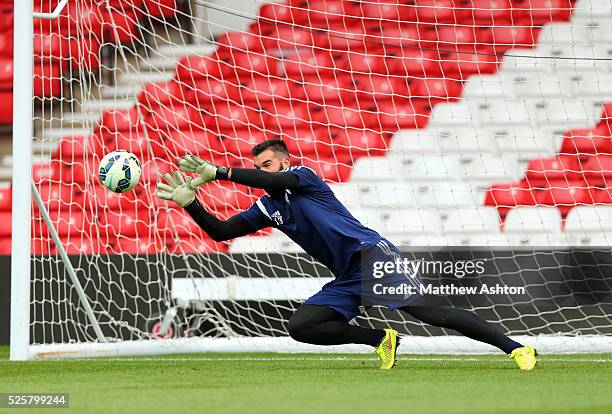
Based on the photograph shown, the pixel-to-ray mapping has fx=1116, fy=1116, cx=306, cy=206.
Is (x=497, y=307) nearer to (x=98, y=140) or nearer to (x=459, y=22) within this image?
(x=459, y=22)

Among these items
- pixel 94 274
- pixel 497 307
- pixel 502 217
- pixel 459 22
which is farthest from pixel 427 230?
pixel 94 274

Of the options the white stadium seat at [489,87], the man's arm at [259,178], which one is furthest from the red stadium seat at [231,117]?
the man's arm at [259,178]

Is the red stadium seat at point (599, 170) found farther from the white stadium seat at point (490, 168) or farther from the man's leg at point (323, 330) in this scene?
the man's leg at point (323, 330)

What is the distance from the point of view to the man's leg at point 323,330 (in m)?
6.40

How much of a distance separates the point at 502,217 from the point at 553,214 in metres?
0.51

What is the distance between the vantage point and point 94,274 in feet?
32.4

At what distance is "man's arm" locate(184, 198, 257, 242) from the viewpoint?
6.73 meters

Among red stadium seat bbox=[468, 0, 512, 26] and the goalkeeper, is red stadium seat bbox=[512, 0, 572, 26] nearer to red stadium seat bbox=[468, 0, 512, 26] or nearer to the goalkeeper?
red stadium seat bbox=[468, 0, 512, 26]

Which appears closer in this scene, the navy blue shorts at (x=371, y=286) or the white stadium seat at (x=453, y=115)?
the navy blue shorts at (x=371, y=286)

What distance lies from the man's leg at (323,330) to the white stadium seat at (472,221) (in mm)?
3964

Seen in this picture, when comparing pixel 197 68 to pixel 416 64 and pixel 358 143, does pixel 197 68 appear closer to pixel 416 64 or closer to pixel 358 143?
pixel 358 143

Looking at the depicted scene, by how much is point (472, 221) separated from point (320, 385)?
532 centimetres

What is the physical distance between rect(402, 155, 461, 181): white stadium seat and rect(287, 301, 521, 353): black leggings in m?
4.34

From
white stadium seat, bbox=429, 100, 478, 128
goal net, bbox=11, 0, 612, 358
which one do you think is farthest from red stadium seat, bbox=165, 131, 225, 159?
white stadium seat, bbox=429, 100, 478, 128
